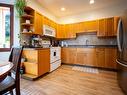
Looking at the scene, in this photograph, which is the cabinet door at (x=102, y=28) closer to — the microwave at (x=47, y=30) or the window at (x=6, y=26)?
the microwave at (x=47, y=30)

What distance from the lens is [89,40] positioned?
4.63 meters

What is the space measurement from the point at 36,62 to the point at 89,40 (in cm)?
295

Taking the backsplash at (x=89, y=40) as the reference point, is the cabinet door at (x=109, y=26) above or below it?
above

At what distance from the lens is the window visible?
2.97m

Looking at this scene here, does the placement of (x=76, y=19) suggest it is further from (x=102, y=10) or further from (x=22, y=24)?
(x=22, y=24)

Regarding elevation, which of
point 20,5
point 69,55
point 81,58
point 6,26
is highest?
point 20,5

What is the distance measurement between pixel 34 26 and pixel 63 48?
6.84 ft

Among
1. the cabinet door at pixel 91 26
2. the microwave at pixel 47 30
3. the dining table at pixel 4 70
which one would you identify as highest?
the cabinet door at pixel 91 26

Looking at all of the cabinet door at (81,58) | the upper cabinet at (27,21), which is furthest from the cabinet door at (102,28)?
the upper cabinet at (27,21)

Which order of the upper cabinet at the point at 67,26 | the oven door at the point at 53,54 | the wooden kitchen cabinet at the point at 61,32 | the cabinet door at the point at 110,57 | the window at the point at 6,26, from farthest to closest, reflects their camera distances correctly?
the wooden kitchen cabinet at the point at 61,32
the cabinet door at the point at 110,57
the oven door at the point at 53,54
the upper cabinet at the point at 67,26
the window at the point at 6,26

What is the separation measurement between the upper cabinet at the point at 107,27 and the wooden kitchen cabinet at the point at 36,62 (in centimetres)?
260

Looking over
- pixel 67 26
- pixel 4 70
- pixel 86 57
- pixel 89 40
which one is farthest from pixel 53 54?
pixel 4 70

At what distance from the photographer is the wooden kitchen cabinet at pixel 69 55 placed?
4523mm

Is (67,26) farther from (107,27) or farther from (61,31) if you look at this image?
(107,27)
